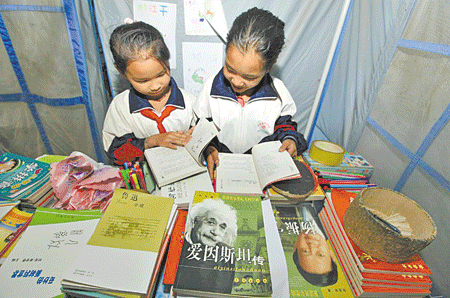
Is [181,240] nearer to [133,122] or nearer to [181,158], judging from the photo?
[181,158]

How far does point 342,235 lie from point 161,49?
1.01 m

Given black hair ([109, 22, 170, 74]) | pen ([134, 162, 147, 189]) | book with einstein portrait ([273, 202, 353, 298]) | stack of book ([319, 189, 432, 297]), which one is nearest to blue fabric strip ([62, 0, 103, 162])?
black hair ([109, 22, 170, 74])

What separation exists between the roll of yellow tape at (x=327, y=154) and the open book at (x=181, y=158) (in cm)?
53

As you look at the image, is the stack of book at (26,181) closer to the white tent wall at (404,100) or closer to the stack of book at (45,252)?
the stack of book at (45,252)

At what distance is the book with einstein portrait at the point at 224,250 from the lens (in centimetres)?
60

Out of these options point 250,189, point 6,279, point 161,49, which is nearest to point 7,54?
point 161,49

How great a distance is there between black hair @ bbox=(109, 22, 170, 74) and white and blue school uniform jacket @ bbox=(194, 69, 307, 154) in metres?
0.30

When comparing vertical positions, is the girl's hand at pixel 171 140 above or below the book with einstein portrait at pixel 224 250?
above

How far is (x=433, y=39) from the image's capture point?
851 millimetres

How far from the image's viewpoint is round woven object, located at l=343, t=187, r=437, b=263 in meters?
0.61

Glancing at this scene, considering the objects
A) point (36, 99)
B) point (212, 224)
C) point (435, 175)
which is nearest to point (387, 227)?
point (435, 175)

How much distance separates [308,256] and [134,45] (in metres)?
1.02

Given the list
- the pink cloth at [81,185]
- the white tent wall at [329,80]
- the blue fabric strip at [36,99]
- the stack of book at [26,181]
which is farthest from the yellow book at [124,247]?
the blue fabric strip at [36,99]

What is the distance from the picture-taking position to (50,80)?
4.81ft
